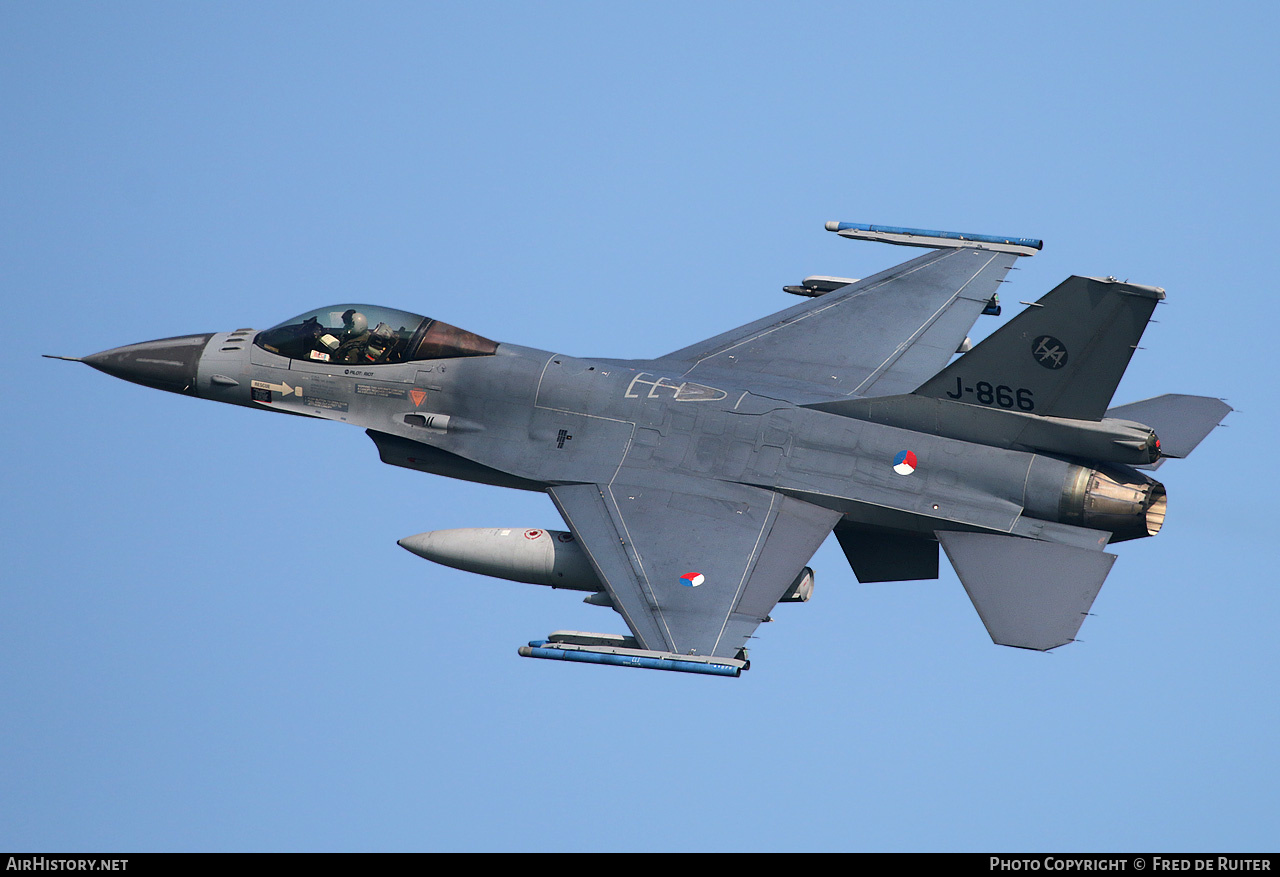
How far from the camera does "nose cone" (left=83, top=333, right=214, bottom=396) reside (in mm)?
24078

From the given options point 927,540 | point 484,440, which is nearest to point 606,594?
point 484,440

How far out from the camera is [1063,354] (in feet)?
66.9

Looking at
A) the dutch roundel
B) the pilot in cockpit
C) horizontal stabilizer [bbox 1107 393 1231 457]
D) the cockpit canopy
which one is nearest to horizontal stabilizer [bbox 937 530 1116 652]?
the dutch roundel

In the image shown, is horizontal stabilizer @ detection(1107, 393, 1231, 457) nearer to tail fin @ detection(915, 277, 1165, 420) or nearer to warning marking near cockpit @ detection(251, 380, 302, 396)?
tail fin @ detection(915, 277, 1165, 420)

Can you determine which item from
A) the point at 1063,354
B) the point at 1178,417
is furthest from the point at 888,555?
the point at 1178,417

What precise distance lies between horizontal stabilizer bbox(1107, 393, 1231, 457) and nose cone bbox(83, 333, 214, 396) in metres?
13.5

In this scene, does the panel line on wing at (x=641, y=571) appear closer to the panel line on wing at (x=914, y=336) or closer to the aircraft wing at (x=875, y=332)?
the aircraft wing at (x=875, y=332)

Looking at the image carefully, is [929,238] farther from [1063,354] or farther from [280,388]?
[280,388]

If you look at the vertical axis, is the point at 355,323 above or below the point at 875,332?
below

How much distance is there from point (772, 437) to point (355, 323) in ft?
21.3

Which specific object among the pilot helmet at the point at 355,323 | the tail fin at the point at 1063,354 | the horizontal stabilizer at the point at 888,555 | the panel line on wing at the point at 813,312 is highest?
the panel line on wing at the point at 813,312

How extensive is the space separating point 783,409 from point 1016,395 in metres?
3.16

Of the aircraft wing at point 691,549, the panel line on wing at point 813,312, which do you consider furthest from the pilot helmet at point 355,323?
the panel line on wing at point 813,312

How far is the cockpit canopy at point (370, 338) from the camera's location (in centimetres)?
2347
